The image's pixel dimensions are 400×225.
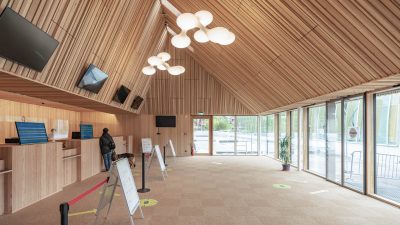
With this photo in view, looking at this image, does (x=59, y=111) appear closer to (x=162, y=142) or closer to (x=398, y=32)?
(x=162, y=142)

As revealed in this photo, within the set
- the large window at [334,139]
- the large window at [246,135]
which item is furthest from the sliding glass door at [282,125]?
the large window at [334,139]

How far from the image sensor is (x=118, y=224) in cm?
484

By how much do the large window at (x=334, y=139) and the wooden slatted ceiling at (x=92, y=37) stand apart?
22.3 feet

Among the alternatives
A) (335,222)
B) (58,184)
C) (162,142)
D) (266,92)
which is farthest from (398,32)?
(162,142)

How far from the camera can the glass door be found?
54.4ft

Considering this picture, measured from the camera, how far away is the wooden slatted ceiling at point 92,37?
16.9 ft

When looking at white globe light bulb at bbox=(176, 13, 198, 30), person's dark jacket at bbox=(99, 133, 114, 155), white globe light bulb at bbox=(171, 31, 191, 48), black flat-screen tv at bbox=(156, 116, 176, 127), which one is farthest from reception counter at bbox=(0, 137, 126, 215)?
black flat-screen tv at bbox=(156, 116, 176, 127)

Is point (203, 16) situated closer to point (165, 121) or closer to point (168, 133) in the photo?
point (165, 121)

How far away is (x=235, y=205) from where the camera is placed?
237 inches

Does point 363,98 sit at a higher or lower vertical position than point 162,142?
higher

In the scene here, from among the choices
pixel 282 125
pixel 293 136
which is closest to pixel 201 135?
pixel 282 125

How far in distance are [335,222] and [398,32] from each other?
3.28 metres

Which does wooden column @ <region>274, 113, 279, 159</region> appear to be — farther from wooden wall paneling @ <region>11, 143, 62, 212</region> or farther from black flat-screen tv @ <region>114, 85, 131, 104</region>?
wooden wall paneling @ <region>11, 143, 62, 212</region>

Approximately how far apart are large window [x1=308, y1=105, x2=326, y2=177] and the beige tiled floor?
5.73 ft
